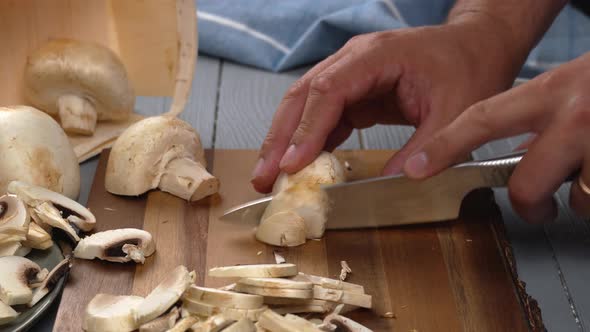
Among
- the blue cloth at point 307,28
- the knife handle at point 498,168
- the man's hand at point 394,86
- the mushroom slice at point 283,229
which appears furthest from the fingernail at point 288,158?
the blue cloth at point 307,28

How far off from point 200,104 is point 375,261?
0.89 meters

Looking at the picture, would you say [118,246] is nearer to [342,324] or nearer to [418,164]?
[342,324]

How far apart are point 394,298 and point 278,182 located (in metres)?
0.33

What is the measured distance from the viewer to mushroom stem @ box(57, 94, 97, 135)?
1844 mm

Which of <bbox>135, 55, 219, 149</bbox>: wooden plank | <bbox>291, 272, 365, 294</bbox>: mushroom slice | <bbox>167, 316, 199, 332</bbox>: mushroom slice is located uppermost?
<bbox>135, 55, 219, 149</bbox>: wooden plank

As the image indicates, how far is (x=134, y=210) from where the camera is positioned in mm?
1555

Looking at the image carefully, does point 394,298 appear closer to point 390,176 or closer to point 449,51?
point 390,176

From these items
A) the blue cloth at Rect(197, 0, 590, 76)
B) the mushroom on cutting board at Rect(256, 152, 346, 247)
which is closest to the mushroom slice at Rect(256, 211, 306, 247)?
the mushroom on cutting board at Rect(256, 152, 346, 247)

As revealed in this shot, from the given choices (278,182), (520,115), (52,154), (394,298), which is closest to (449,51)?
(520,115)

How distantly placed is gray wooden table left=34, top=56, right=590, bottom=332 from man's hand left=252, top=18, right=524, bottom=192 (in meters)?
0.29

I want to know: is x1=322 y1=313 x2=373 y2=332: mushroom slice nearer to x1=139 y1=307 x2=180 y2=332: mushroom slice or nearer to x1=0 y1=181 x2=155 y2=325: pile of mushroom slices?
x1=139 y1=307 x2=180 y2=332: mushroom slice

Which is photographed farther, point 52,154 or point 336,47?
point 336,47

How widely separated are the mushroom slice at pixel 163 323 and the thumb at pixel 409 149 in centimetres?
51

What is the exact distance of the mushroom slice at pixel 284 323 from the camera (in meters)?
1.16
